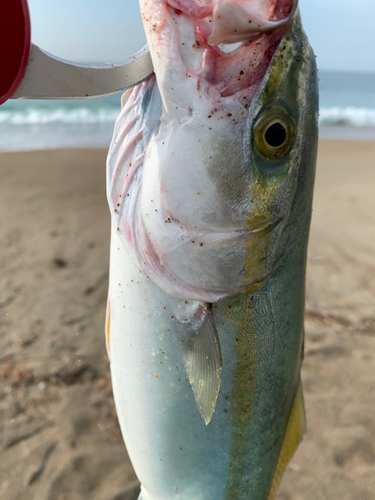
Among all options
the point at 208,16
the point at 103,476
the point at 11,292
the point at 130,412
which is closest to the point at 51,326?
the point at 11,292

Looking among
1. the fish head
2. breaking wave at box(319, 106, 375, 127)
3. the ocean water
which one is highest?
the fish head

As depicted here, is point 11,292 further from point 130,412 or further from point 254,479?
point 254,479

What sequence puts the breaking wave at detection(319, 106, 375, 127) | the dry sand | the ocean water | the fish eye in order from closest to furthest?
the fish eye
the dry sand
the ocean water
the breaking wave at detection(319, 106, 375, 127)

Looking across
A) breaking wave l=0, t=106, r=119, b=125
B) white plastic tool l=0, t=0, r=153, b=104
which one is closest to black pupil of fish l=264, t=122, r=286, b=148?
white plastic tool l=0, t=0, r=153, b=104

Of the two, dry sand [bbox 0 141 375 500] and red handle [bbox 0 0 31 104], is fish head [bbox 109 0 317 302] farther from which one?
dry sand [bbox 0 141 375 500]

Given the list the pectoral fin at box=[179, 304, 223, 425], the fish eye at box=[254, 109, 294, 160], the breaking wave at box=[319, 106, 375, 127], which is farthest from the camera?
the breaking wave at box=[319, 106, 375, 127]

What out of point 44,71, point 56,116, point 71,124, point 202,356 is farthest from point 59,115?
point 202,356

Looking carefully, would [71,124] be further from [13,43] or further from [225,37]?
[225,37]
